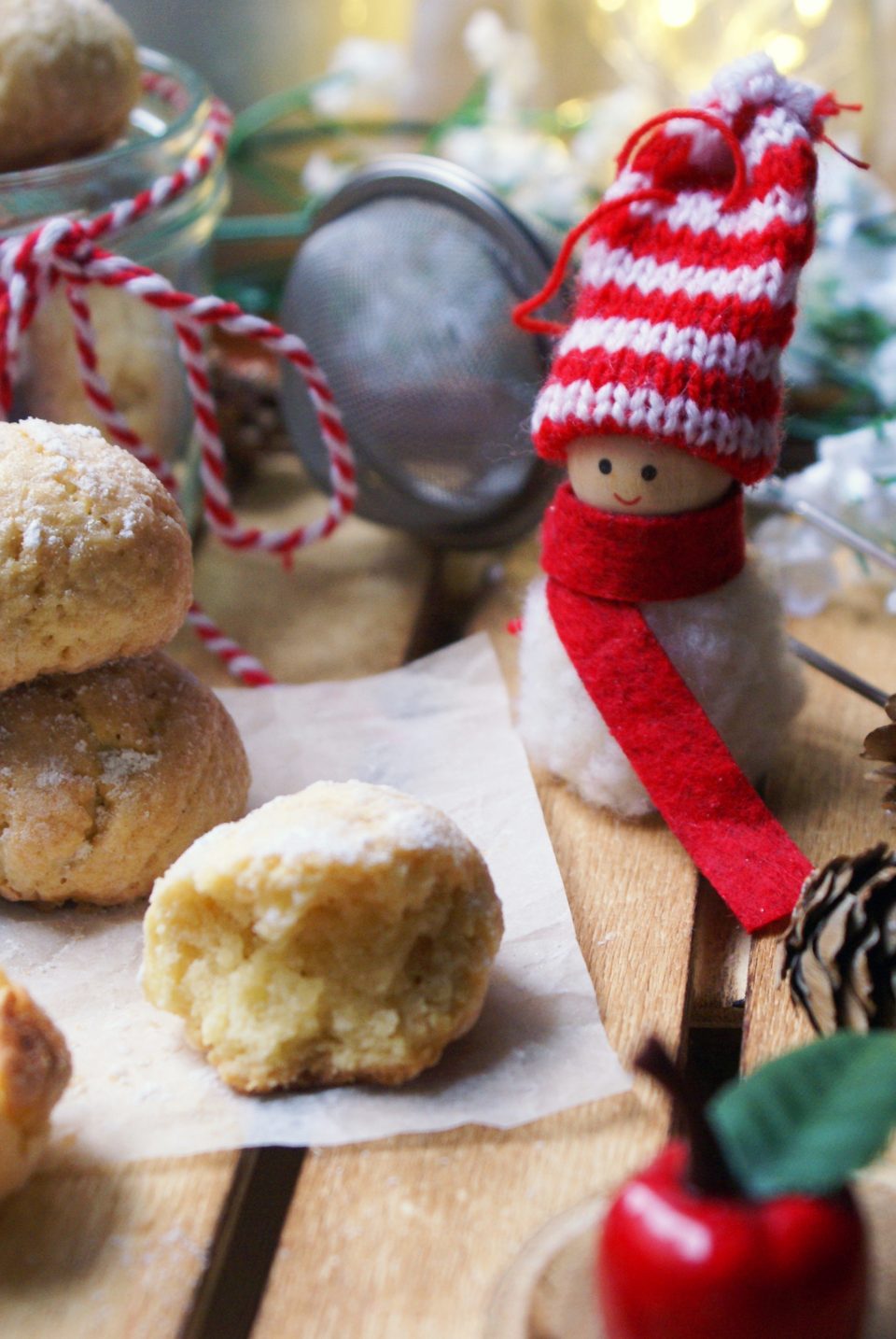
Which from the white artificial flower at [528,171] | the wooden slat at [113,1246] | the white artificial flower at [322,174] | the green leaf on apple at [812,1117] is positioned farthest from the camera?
the white artificial flower at [322,174]

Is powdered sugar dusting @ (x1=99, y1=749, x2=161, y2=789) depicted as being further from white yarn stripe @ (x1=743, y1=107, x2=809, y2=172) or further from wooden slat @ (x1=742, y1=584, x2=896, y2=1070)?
white yarn stripe @ (x1=743, y1=107, x2=809, y2=172)

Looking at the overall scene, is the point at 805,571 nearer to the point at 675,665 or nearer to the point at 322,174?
the point at 675,665

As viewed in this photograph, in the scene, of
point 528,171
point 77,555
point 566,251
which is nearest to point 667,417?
point 566,251

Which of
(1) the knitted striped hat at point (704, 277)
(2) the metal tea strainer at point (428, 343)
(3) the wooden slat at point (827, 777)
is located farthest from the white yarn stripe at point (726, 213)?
(3) the wooden slat at point (827, 777)

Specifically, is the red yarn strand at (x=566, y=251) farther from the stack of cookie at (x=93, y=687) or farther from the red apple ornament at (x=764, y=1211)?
the red apple ornament at (x=764, y=1211)

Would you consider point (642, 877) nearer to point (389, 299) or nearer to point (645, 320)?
point (645, 320)

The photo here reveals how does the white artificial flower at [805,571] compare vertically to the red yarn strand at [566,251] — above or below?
below

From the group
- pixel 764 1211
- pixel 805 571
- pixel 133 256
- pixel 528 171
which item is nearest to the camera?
pixel 764 1211
